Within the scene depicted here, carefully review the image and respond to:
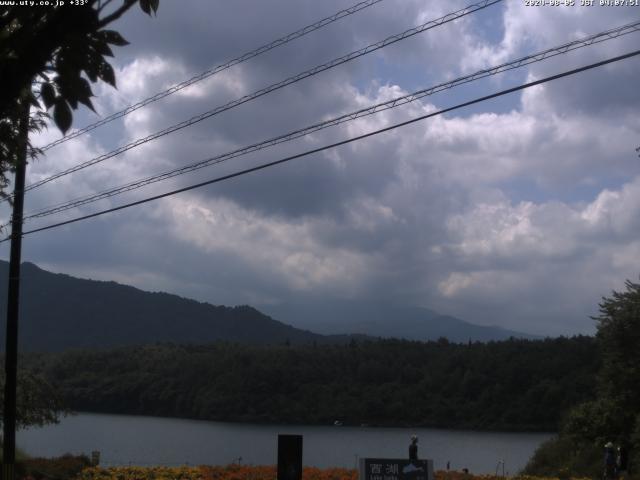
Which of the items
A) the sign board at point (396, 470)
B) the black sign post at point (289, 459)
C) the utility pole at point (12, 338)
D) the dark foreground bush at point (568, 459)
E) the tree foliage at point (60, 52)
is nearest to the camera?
the tree foliage at point (60, 52)

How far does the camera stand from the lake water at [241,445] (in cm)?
3494

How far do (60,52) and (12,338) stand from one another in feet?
51.6

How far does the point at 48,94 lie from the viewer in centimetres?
485

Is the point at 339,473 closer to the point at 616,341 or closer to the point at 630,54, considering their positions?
the point at 630,54

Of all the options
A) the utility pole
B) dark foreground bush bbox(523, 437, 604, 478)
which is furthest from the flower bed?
dark foreground bush bbox(523, 437, 604, 478)

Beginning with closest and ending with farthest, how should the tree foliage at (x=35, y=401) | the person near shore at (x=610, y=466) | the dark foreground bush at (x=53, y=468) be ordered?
the dark foreground bush at (x=53, y=468) < the person near shore at (x=610, y=466) < the tree foliage at (x=35, y=401)

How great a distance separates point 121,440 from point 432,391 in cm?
3338

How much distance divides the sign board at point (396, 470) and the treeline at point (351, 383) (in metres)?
48.0

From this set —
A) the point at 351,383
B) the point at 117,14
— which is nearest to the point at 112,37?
the point at 117,14

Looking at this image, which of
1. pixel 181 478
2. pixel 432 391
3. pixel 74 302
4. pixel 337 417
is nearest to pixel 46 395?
pixel 181 478

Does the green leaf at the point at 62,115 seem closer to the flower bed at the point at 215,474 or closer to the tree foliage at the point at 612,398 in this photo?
the flower bed at the point at 215,474

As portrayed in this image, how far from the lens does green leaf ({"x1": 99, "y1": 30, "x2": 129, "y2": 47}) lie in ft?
16.1

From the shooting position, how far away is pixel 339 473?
1944cm

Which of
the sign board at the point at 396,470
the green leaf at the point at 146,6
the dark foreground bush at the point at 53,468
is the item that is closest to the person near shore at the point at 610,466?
the sign board at the point at 396,470
